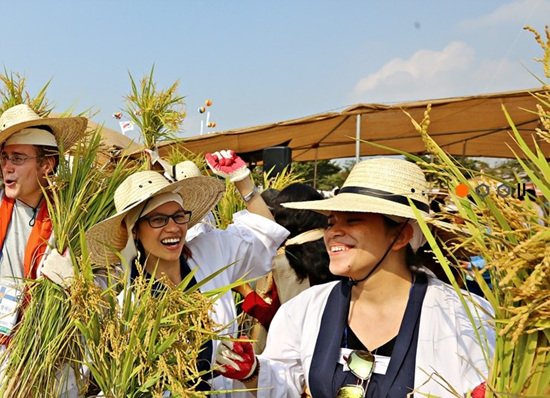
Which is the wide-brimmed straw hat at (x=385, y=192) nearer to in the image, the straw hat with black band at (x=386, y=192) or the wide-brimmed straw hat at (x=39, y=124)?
the straw hat with black band at (x=386, y=192)

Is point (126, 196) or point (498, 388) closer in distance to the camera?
point (498, 388)

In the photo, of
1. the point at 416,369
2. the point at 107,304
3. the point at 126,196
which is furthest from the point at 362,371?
the point at 126,196

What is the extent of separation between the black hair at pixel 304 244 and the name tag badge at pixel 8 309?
1.30 meters

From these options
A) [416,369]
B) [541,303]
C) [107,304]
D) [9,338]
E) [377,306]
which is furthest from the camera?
[9,338]

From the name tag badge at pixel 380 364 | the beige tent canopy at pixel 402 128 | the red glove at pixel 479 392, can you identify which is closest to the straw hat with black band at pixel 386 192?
the name tag badge at pixel 380 364

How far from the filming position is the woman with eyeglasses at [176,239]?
86.9 inches

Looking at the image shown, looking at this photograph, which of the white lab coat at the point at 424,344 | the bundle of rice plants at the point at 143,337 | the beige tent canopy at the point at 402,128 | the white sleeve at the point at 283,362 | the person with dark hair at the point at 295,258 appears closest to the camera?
the bundle of rice plants at the point at 143,337

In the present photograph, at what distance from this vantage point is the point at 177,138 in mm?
3316

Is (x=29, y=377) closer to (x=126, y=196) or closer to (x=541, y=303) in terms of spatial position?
(x=126, y=196)

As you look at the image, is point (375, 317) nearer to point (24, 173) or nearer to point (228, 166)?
point (228, 166)

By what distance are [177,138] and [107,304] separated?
6.39ft

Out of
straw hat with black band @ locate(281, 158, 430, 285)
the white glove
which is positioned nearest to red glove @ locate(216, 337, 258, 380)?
straw hat with black band @ locate(281, 158, 430, 285)

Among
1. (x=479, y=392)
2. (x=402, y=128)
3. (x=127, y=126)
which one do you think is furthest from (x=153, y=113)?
(x=402, y=128)

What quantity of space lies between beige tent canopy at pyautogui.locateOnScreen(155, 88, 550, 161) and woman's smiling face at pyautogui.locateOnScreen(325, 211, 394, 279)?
410cm
